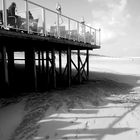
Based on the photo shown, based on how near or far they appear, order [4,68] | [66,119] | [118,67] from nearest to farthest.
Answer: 1. [66,119]
2. [4,68]
3. [118,67]

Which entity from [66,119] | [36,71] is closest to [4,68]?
[66,119]

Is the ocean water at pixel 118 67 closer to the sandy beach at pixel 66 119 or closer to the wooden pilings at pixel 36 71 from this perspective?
the wooden pilings at pixel 36 71

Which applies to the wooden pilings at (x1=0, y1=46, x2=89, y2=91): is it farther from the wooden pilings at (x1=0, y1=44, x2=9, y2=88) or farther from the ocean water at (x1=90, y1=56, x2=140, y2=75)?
the ocean water at (x1=90, y1=56, x2=140, y2=75)

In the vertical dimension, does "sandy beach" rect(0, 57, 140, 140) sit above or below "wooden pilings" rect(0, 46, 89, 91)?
below

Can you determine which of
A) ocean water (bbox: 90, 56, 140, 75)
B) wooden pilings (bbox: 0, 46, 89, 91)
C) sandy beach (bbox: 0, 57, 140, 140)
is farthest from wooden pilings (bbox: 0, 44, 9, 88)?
ocean water (bbox: 90, 56, 140, 75)

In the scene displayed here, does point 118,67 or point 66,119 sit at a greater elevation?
point 66,119

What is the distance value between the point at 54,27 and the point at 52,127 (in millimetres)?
5981

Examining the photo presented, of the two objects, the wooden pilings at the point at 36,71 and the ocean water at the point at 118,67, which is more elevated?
the wooden pilings at the point at 36,71

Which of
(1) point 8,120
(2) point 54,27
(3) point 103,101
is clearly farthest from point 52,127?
(2) point 54,27

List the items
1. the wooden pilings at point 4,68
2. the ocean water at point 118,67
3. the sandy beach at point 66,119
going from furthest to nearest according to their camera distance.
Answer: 1. the ocean water at point 118,67
2. the wooden pilings at point 4,68
3. the sandy beach at point 66,119

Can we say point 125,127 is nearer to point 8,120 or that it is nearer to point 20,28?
point 8,120

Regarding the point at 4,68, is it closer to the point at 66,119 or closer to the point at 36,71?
the point at 66,119

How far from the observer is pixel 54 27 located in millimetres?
10383

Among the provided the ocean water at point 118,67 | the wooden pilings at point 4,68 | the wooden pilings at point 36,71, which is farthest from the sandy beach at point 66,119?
the ocean water at point 118,67
